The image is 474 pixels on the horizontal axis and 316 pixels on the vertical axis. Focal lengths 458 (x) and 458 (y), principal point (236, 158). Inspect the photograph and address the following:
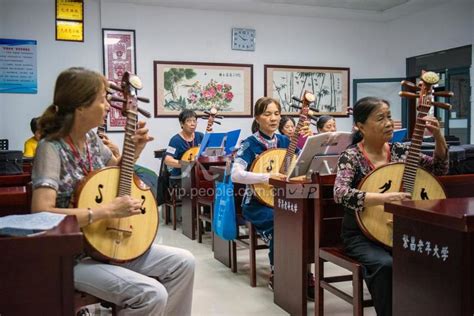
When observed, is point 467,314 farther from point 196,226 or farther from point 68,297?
point 196,226

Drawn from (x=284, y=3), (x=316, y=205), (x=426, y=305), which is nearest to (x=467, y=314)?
(x=426, y=305)

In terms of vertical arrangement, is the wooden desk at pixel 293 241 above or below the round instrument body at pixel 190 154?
below

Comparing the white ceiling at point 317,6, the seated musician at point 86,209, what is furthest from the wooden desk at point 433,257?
the white ceiling at point 317,6

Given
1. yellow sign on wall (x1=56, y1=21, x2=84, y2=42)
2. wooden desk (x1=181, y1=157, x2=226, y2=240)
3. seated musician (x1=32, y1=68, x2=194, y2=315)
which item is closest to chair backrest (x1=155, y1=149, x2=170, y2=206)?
wooden desk (x1=181, y1=157, x2=226, y2=240)

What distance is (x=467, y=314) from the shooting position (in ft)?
4.11

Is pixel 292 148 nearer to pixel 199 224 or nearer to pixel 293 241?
pixel 293 241

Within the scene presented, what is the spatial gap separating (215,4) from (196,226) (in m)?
3.12

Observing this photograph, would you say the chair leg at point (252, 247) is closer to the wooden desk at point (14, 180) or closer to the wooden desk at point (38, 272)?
the wooden desk at point (14, 180)

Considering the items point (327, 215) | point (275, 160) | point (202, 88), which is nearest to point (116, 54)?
point (202, 88)

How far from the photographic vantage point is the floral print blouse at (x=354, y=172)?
1.93 metres

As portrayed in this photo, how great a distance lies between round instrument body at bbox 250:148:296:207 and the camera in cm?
291

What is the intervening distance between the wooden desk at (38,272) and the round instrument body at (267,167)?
1.90 m

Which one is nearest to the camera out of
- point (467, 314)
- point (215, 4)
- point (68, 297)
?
point (68, 297)

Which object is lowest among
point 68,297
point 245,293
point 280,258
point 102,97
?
point 245,293
